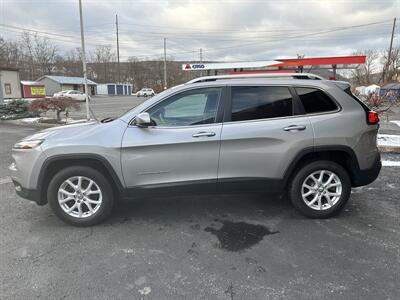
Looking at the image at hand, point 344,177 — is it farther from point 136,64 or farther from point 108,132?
point 136,64

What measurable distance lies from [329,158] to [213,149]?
4.97ft

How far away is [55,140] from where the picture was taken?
3.35 metres

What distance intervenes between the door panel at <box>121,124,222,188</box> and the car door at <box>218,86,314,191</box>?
0.56 ft

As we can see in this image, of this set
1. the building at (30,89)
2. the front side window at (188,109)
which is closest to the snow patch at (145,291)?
the front side window at (188,109)

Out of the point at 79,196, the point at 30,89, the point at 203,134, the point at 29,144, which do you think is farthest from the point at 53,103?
the point at 30,89

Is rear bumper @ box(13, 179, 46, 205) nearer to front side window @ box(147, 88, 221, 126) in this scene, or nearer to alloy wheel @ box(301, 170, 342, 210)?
front side window @ box(147, 88, 221, 126)

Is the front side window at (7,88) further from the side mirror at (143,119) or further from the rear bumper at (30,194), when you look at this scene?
the side mirror at (143,119)

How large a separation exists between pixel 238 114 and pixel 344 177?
1538mm

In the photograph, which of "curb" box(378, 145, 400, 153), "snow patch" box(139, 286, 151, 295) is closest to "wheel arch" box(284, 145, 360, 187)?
"snow patch" box(139, 286, 151, 295)

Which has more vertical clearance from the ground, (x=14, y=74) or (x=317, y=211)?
(x=14, y=74)

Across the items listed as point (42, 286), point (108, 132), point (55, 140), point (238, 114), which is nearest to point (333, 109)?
point (238, 114)

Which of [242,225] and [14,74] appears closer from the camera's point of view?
[242,225]

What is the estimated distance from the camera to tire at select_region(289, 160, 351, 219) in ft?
11.8

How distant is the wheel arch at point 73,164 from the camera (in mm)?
3314
